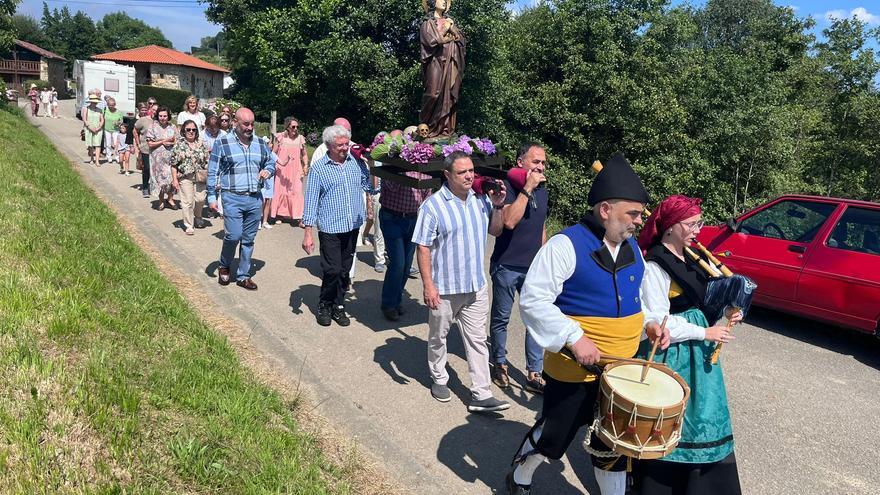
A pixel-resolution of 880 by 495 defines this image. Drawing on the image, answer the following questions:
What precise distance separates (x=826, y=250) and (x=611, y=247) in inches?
192

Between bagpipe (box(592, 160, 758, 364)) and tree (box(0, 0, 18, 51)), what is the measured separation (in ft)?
93.0

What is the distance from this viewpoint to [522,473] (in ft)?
11.3

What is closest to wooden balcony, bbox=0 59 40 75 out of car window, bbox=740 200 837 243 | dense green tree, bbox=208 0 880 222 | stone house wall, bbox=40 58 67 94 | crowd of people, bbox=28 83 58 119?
stone house wall, bbox=40 58 67 94

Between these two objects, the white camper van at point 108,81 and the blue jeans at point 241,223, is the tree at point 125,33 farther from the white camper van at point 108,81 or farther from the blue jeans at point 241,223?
the blue jeans at point 241,223

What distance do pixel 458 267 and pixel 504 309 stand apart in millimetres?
764

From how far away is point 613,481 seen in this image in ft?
10.3

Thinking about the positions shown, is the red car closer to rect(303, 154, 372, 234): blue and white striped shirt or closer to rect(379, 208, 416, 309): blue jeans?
rect(379, 208, 416, 309): blue jeans

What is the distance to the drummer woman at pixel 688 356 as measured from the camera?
3.10 m

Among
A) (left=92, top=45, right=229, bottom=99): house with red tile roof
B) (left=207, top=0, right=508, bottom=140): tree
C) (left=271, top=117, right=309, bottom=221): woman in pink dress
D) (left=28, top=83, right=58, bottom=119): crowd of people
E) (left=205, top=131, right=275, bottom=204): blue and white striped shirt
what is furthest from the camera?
(left=92, top=45, right=229, bottom=99): house with red tile roof

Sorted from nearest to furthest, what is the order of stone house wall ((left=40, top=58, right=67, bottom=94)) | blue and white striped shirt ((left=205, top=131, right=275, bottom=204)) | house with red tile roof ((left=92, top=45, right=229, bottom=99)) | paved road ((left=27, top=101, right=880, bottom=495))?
paved road ((left=27, top=101, right=880, bottom=495)) < blue and white striped shirt ((left=205, top=131, right=275, bottom=204)) < house with red tile roof ((left=92, top=45, right=229, bottom=99)) < stone house wall ((left=40, top=58, right=67, bottom=94))

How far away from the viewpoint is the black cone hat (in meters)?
3.05

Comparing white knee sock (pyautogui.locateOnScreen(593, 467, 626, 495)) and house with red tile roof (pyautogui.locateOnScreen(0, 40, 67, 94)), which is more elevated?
house with red tile roof (pyautogui.locateOnScreen(0, 40, 67, 94))

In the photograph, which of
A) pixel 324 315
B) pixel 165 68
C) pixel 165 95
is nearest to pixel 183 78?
pixel 165 68

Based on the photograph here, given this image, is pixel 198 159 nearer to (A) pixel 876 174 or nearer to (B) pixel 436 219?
(B) pixel 436 219
